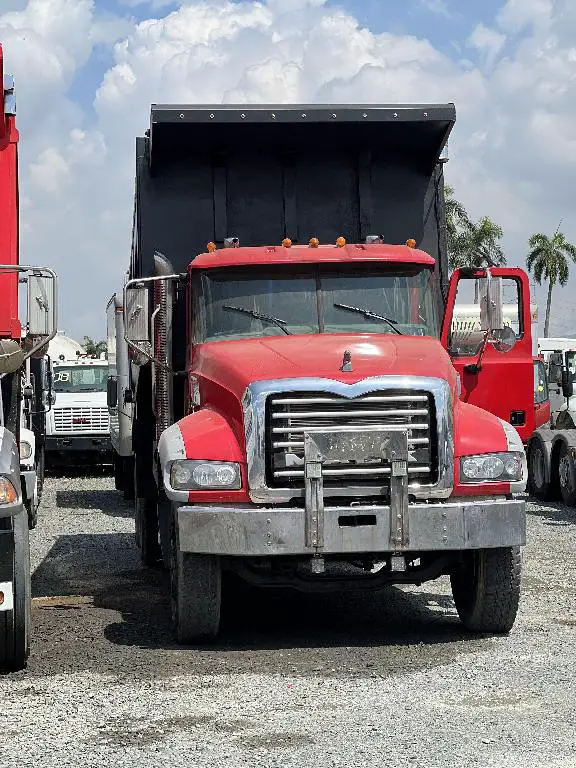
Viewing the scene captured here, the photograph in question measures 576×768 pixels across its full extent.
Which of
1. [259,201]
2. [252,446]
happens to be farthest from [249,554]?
[259,201]

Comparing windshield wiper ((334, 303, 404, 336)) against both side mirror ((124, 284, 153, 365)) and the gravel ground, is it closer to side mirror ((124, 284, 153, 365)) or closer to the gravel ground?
side mirror ((124, 284, 153, 365))

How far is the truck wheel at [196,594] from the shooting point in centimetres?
802

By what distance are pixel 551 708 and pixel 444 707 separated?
53cm

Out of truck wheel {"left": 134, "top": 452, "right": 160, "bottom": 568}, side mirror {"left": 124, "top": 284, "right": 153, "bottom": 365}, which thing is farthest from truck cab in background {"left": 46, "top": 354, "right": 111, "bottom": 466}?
side mirror {"left": 124, "top": 284, "right": 153, "bottom": 365}

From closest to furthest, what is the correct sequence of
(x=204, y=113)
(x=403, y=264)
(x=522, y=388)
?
(x=403, y=264)
(x=204, y=113)
(x=522, y=388)

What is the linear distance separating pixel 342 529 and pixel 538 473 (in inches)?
474

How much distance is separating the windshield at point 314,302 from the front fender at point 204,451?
1.12 metres

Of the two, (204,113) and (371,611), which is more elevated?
(204,113)

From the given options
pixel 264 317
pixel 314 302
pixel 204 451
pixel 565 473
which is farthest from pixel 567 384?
pixel 204 451

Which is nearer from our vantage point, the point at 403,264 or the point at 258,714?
the point at 258,714

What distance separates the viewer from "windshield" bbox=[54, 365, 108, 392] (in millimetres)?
27375

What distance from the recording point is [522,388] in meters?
11.5

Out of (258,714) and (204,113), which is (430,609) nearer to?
(258,714)

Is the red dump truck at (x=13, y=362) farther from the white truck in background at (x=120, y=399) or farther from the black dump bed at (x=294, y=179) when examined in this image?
the white truck in background at (x=120, y=399)
